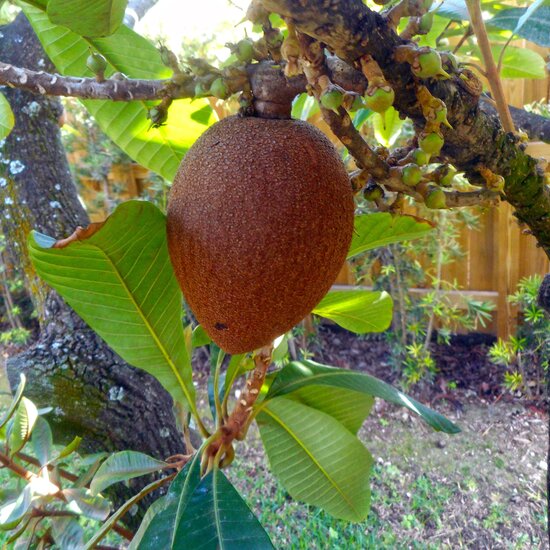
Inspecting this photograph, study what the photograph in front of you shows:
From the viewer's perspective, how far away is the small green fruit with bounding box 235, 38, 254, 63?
1.36 feet

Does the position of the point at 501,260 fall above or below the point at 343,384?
below

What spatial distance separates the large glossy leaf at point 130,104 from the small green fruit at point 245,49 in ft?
0.69

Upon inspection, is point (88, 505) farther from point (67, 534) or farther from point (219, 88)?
point (219, 88)

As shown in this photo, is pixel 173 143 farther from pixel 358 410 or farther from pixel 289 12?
pixel 358 410

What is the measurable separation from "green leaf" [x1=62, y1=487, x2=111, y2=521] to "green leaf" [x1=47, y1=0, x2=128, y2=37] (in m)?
0.78

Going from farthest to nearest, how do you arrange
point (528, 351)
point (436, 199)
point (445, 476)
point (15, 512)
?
point (528, 351) < point (445, 476) < point (15, 512) < point (436, 199)

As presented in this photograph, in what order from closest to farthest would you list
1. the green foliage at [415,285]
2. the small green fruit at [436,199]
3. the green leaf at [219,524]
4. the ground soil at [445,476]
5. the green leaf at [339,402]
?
the small green fruit at [436,199]
the green leaf at [219,524]
the green leaf at [339,402]
the ground soil at [445,476]
the green foliage at [415,285]

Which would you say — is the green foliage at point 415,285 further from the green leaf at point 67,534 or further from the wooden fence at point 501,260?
the green leaf at point 67,534

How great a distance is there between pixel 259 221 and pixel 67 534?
80 cm

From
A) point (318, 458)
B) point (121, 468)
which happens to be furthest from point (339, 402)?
point (121, 468)

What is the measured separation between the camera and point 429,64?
371mm

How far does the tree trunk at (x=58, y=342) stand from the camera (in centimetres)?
101

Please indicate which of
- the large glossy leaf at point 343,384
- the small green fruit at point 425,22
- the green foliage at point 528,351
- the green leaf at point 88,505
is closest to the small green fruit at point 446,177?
the small green fruit at point 425,22

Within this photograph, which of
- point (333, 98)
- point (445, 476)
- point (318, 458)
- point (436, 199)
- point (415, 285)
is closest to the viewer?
point (333, 98)
